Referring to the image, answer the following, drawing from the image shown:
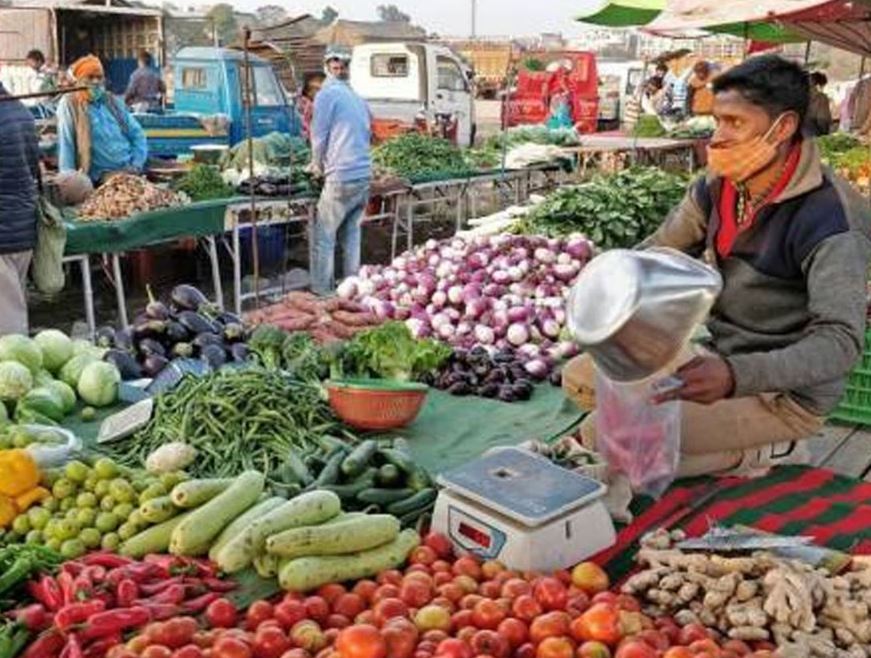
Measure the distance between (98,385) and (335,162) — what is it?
13.1 feet

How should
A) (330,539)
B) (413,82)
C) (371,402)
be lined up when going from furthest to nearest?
(413,82)
(371,402)
(330,539)

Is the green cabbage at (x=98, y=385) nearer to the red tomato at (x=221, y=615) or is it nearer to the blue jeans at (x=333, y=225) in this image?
the red tomato at (x=221, y=615)

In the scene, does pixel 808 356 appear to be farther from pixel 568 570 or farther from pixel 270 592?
pixel 270 592

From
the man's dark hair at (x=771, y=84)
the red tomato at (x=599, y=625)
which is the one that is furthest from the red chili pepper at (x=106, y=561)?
the man's dark hair at (x=771, y=84)

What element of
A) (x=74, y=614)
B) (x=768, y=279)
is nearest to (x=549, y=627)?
(x=74, y=614)

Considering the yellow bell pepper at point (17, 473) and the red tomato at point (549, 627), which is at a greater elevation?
the yellow bell pepper at point (17, 473)

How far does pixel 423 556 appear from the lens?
2768 millimetres

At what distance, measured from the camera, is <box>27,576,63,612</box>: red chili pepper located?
2584 millimetres

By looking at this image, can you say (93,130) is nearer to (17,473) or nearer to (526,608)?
(17,473)

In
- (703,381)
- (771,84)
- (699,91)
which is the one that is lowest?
(703,381)

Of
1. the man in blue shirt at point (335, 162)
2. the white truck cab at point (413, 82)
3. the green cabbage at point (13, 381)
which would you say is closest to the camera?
the green cabbage at point (13, 381)

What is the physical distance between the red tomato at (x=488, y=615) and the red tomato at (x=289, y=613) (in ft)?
1.50

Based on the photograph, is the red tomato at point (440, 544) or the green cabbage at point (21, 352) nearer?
the red tomato at point (440, 544)

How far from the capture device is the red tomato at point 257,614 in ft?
8.07
